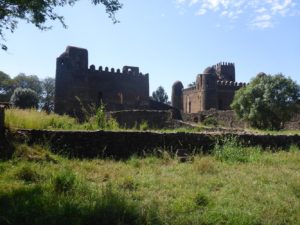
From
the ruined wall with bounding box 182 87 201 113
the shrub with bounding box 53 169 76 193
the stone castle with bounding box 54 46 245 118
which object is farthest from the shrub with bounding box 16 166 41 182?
the ruined wall with bounding box 182 87 201 113

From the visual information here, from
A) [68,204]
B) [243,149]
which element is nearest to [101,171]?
[68,204]

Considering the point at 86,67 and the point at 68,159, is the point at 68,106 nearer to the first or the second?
the point at 86,67

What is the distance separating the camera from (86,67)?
36906 millimetres

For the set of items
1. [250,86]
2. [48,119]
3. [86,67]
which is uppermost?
[86,67]

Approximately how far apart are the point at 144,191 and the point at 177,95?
48.5 m

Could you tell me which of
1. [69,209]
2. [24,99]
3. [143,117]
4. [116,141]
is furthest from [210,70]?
[69,209]

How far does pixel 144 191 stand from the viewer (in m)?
5.78

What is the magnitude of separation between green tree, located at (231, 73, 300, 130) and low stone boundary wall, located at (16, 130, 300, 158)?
13.8m

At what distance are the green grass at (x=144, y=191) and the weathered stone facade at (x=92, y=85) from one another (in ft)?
88.7

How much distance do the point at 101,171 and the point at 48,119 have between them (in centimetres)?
426

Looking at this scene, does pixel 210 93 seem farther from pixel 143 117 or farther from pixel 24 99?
pixel 143 117

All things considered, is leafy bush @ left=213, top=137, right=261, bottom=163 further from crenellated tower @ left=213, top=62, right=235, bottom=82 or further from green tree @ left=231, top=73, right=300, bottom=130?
crenellated tower @ left=213, top=62, right=235, bottom=82

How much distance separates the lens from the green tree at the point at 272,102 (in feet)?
78.2

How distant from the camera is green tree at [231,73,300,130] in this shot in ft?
78.2
